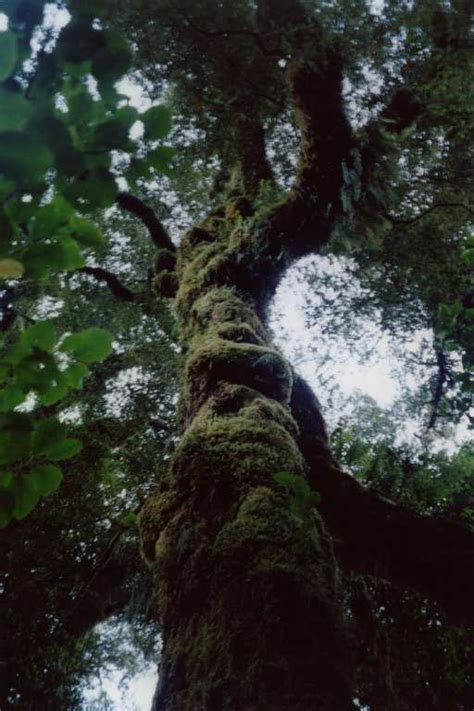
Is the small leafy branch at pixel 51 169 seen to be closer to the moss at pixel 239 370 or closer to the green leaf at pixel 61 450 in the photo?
the green leaf at pixel 61 450

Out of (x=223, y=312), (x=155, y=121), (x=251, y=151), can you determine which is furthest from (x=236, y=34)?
(x=155, y=121)

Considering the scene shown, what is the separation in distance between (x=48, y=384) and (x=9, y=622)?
23.1 ft

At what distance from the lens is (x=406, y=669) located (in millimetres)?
6289

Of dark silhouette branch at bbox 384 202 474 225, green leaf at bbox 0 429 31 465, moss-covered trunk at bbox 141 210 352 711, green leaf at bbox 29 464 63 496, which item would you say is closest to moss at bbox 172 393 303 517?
moss-covered trunk at bbox 141 210 352 711

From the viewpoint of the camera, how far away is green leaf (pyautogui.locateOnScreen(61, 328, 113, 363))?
153cm

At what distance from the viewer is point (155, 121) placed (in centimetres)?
131

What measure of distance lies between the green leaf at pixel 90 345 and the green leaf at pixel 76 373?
0.25ft

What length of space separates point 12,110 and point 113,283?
9862 mm

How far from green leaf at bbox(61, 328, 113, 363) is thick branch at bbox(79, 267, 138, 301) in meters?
9.42

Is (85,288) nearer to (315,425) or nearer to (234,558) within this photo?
(315,425)

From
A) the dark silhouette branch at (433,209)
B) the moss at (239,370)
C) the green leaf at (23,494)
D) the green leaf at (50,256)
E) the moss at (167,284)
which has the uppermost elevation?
the dark silhouette branch at (433,209)

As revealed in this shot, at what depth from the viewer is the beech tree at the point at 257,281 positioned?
54.6 inches

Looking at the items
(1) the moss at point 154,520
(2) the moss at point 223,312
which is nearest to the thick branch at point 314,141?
(2) the moss at point 223,312

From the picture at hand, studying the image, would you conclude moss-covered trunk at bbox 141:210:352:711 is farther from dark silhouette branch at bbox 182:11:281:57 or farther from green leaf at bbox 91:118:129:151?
dark silhouette branch at bbox 182:11:281:57
